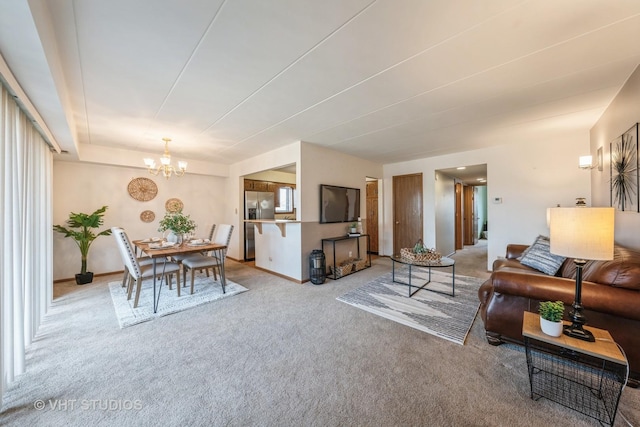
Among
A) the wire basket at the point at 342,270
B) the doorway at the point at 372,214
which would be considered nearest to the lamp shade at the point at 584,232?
the wire basket at the point at 342,270

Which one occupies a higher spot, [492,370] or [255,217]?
[255,217]

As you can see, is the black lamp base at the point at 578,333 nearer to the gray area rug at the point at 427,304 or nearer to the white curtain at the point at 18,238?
the gray area rug at the point at 427,304

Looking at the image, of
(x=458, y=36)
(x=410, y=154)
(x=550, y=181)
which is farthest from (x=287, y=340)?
(x=550, y=181)

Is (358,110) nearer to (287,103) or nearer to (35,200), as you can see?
(287,103)

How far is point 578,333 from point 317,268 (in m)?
2.97

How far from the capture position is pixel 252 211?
18.9 ft

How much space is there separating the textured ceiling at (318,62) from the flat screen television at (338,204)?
1419 millimetres

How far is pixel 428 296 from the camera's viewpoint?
3178 mm

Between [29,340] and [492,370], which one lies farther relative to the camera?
[29,340]

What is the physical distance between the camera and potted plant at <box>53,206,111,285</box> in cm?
393

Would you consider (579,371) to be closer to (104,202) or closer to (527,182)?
(527,182)

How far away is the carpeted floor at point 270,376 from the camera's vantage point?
139 cm

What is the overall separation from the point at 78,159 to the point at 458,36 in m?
5.75

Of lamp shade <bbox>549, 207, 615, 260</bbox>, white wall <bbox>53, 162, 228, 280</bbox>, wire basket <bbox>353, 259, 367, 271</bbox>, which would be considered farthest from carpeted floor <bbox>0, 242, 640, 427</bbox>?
white wall <bbox>53, 162, 228, 280</bbox>
